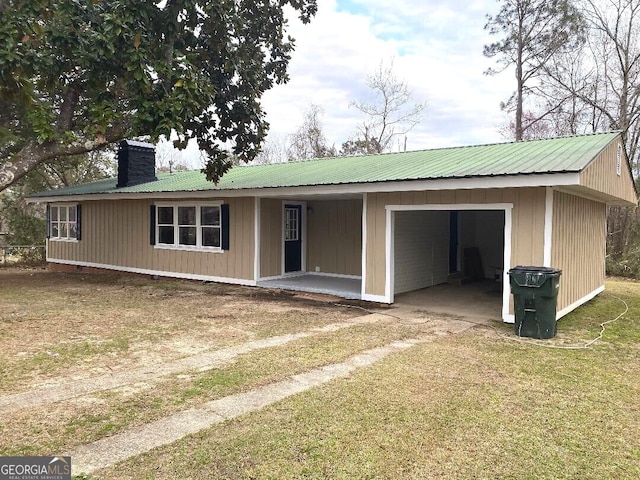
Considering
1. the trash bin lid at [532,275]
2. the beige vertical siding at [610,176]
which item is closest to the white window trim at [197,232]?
the trash bin lid at [532,275]

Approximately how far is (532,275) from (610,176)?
3970 millimetres

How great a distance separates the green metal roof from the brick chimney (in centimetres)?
55

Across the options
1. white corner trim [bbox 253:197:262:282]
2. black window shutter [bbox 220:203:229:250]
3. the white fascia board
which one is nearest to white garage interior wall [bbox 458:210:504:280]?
the white fascia board

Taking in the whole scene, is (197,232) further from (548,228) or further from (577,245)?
(577,245)

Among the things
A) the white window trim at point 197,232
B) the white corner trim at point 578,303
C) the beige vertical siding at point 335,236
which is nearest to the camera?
the white corner trim at point 578,303

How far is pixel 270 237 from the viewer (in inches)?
440

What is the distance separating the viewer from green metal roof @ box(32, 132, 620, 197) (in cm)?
716

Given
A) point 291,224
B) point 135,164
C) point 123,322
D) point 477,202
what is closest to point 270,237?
point 291,224

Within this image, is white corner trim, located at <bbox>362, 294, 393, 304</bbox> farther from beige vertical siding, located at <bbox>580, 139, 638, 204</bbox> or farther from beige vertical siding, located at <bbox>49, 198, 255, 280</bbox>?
beige vertical siding, located at <bbox>580, 139, 638, 204</bbox>

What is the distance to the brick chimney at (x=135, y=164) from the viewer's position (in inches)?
547

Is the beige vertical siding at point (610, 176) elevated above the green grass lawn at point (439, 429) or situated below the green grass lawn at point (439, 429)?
above

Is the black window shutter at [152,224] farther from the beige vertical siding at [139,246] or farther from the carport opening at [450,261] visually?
the carport opening at [450,261]

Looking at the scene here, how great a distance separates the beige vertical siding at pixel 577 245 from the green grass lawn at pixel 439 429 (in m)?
2.40

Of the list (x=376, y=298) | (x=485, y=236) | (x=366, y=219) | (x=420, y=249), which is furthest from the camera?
(x=485, y=236)
